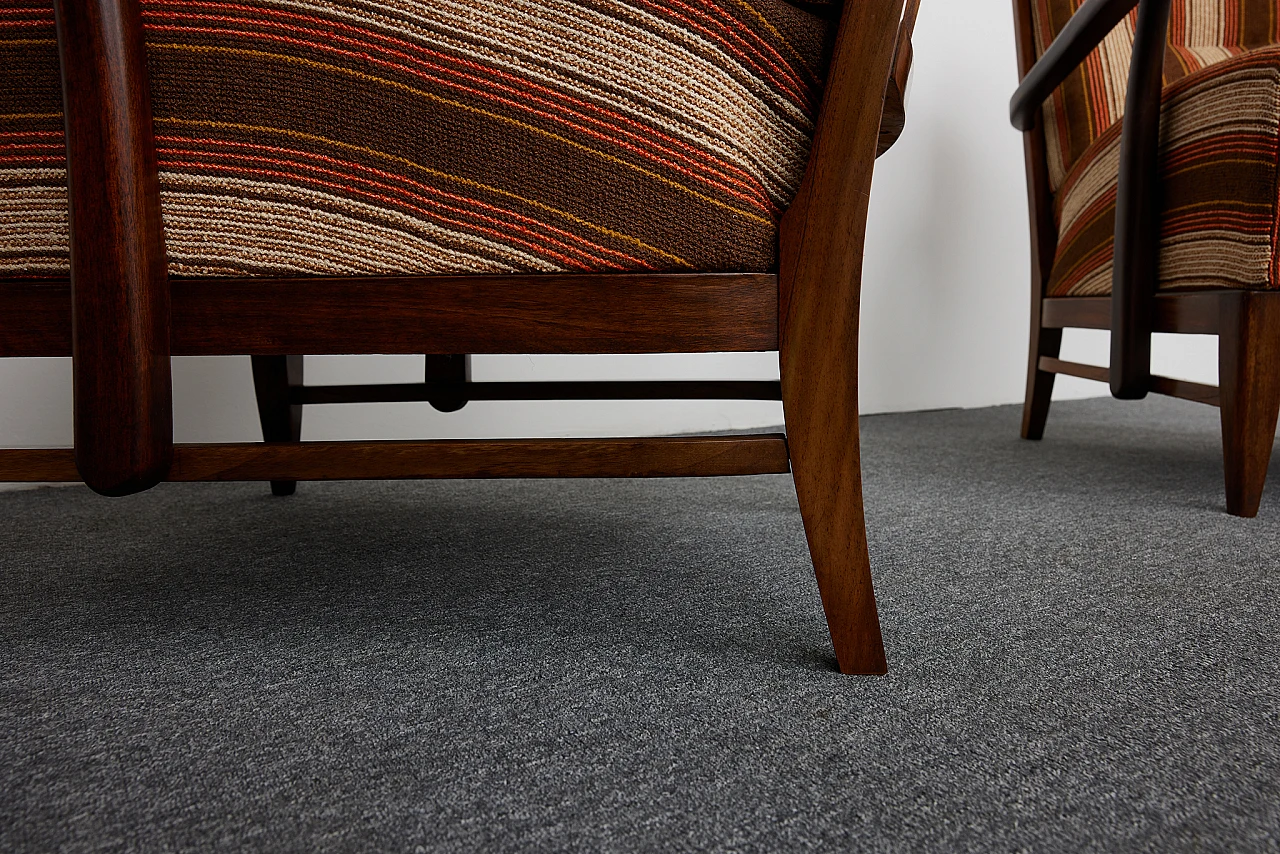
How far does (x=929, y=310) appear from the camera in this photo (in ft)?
6.47

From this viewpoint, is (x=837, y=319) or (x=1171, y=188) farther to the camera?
(x=1171, y=188)

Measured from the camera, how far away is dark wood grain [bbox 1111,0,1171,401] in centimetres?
99

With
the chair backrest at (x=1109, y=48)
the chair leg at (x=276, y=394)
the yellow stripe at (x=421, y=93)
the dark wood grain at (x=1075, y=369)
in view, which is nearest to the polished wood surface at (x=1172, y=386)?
the dark wood grain at (x=1075, y=369)

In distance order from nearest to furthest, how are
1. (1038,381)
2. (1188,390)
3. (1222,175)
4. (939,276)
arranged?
1. (1222,175)
2. (1188,390)
3. (1038,381)
4. (939,276)

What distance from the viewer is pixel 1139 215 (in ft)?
3.36

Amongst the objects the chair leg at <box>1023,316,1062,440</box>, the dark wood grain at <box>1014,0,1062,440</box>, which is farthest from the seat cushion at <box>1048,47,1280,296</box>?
the chair leg at <box>1023,316,1062,440</box>

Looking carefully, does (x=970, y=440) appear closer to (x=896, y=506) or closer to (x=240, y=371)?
(x=896, y=506)

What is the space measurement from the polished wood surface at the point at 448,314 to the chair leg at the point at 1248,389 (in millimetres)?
696

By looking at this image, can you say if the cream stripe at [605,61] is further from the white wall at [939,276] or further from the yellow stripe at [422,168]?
the white wall at [939,276]

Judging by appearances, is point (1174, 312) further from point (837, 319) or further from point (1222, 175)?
A: point (837, 319)

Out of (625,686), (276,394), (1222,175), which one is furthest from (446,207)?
(1222,175)

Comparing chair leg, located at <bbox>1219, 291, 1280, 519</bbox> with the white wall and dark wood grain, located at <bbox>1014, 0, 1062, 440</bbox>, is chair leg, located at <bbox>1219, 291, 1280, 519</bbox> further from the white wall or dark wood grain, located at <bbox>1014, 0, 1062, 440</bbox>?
the white wall

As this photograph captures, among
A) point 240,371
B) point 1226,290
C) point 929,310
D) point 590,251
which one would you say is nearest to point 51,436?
point 240,371

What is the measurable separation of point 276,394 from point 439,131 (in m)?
0.64
